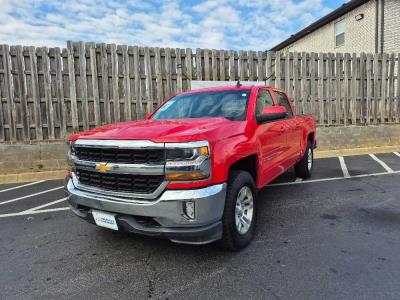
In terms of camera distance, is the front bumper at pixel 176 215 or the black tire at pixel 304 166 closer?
the front bumper at pixel 176 215

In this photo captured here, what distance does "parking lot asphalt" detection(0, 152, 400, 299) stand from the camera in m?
2.69

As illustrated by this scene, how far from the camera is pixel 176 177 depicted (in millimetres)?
2777

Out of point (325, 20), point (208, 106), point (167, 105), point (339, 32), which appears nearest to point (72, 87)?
point (167, 105)

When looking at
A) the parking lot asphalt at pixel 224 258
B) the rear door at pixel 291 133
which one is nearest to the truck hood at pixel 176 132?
the parking lot asphalt at pixel 224 258

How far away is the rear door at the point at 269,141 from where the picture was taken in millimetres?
4000

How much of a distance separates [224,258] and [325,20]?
55.9ft

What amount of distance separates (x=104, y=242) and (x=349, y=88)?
975 centimetres

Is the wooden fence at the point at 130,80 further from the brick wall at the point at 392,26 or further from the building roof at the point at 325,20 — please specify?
the building roof at the point at 325,20

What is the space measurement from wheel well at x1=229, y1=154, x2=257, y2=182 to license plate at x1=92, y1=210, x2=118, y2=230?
1.35m

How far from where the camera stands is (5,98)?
7.70m

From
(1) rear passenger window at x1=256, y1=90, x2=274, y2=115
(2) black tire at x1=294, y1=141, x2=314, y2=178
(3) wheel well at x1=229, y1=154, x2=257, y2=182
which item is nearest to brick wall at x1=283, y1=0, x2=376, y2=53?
(2) black tire at x1=294, y1=141, x2=314, y2=178

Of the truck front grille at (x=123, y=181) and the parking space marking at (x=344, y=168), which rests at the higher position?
the truck front grille at (x=123, y=181)

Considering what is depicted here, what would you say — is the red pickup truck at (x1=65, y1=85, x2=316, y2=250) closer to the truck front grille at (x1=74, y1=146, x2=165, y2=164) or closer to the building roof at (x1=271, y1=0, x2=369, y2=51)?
the truck front grille at (x1=74, y1=146, x2=165, y2=164)

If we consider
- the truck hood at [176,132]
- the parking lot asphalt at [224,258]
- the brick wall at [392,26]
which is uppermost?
the brick wall at [392,26]
